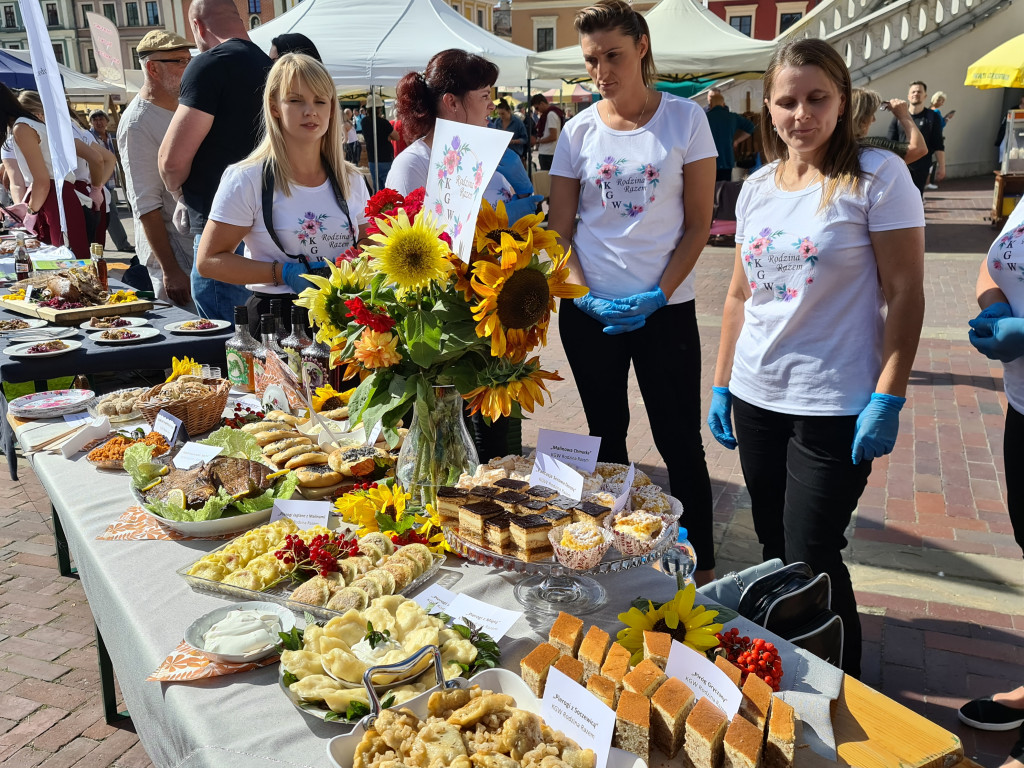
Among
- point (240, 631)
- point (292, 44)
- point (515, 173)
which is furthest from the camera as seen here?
point (292, 44)

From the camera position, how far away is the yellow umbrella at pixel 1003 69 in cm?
1215

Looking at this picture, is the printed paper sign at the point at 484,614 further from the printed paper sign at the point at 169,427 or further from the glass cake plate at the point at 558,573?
the printed paper sign at the point at 169,427

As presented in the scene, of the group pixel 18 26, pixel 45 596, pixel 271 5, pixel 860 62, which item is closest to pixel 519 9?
pixel 271 5

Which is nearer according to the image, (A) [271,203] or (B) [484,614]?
(B) [484,614]

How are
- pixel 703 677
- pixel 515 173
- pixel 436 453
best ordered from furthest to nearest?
pixel 515 173, pixel 436 453, pixel 703 677

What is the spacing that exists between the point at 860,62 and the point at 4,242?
1891 centimetres

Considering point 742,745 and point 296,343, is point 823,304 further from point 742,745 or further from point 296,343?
point 296,343

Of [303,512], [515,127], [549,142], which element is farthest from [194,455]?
[549,142]

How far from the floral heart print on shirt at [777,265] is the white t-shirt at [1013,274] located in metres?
0.56

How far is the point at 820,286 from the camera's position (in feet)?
6.91

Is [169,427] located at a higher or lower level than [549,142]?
lower

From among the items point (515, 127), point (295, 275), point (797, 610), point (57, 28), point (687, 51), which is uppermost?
point (57, 28)

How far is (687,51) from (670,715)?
1146 centimetres

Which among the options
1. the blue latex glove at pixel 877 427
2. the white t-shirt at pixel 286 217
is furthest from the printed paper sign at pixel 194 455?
the blue latex glove at pixel 877 427
